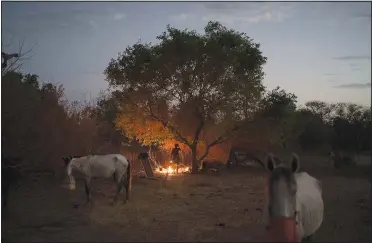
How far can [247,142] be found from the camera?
24.4 meters

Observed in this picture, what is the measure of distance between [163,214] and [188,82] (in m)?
12.3

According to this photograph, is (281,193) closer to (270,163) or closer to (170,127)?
(270,163)

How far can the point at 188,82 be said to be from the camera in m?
21.1

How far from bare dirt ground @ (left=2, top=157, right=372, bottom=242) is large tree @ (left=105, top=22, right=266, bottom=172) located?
6562mm

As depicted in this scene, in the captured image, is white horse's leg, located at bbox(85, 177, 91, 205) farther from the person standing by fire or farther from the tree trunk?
the tree trunk

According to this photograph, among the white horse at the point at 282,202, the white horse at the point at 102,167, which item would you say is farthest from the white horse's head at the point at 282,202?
the white horse at the point at 102,167

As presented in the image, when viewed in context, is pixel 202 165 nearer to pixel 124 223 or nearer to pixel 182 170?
pixel 182 170

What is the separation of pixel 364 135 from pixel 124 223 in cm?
2332

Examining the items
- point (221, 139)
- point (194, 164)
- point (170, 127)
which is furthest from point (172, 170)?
point (221, 139)

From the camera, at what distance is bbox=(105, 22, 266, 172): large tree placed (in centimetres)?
2075

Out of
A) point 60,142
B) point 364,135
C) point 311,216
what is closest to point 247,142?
point 364,135

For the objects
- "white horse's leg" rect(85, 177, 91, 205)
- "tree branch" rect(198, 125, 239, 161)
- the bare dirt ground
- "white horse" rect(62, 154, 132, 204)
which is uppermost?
"tree branch" rect(198, 125, 239, 161)

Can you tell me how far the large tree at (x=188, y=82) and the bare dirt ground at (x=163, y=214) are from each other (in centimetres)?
656

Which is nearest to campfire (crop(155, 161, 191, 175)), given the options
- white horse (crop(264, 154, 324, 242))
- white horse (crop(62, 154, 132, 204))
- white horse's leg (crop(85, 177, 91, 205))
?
white horse (crop(62, 154, 132, 204))
